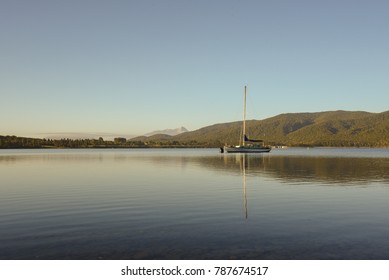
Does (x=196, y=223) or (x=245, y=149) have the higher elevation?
(x=245, y=149)

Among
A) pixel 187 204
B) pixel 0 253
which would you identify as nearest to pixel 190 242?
pixel 0 253

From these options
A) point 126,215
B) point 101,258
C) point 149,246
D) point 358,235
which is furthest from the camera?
point 126,215

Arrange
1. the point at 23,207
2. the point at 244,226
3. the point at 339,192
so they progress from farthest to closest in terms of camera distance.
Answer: the point at 339,192, the point at 23,207, the point at 244,226

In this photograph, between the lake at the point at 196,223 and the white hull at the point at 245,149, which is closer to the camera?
the lake at the point at 196,223

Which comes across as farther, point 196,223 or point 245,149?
point 245,149

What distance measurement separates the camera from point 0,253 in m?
14.7

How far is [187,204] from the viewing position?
2692 cm

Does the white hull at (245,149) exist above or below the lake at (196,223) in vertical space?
above

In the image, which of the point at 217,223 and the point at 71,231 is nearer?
the point at 71,231

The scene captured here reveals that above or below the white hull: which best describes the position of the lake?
below

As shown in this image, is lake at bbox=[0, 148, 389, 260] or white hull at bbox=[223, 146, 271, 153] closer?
lake at bbox=[0, 148, 389, 260]
